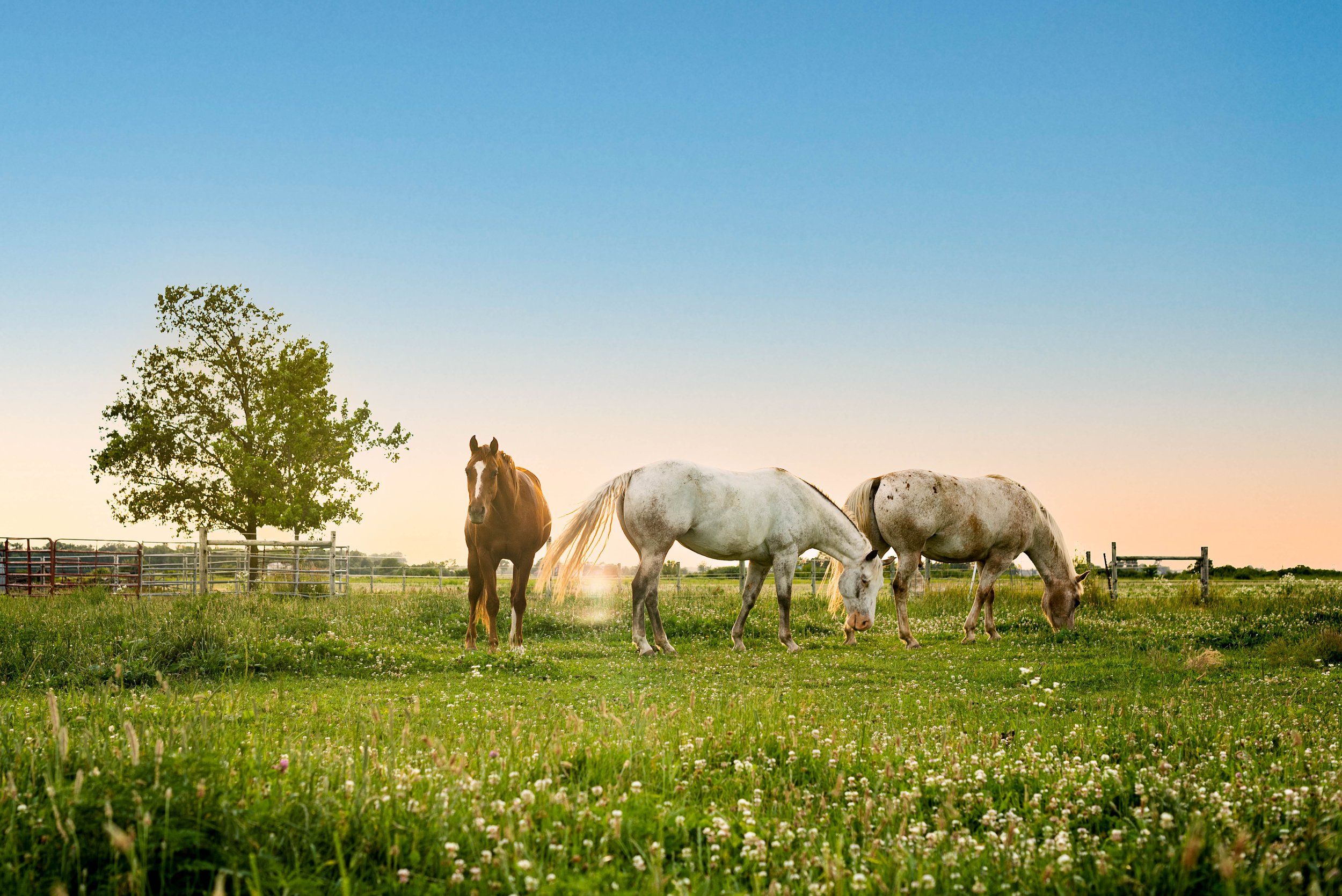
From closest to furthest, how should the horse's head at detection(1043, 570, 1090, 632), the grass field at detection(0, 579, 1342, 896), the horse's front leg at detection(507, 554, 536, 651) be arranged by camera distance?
the grass field at detection(0, 579, 1342, 896)
the horse's front leg at detection(507, 554, 536, 651)
the horse's head at detection(1043, 570, 1090, 632)

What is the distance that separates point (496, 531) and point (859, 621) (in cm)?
605

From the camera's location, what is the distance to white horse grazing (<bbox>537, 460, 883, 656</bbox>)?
13.2m

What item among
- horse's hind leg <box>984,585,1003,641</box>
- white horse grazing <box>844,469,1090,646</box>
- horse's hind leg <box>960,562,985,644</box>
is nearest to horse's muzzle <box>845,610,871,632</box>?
white horse grazing <box>844,469,1090,646</box>

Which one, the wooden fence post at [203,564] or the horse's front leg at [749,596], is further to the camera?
the wooden fence post at [203,564]

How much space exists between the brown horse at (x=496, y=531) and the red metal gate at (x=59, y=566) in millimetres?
21849

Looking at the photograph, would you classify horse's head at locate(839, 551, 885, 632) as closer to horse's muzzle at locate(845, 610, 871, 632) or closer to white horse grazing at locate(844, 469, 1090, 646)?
horse's muzzle at locate(845, 610, 871, 632)

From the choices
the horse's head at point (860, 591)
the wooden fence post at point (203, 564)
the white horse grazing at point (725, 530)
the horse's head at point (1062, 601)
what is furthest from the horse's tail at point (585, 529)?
the wooden fence post at point (203, 564)

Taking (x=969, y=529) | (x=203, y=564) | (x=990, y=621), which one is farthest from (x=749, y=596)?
(x=203, y=564)

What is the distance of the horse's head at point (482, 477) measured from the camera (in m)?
12.4

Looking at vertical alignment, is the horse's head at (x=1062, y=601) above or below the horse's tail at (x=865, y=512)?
below

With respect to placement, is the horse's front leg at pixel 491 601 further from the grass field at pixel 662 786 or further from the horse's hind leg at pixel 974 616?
the horse's hind leg at pixel 974 616

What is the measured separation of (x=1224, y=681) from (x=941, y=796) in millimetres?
7730

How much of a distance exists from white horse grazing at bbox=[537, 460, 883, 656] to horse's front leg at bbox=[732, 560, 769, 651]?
2cm

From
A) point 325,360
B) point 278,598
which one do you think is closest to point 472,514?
point 278,598
